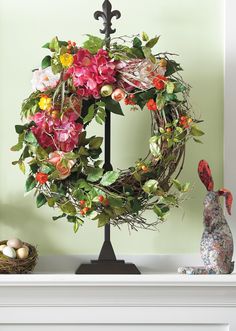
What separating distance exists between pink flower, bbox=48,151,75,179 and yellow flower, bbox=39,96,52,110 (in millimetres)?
110

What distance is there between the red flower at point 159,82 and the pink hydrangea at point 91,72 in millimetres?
102

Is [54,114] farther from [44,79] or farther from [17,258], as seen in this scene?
[17,258]

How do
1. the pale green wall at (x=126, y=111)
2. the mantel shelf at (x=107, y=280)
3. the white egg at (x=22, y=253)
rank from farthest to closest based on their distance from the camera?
the pale green wall at (x=126, y=111), the white egg at (x=22, y=253), the mantel shelf at (x=107, y=280)

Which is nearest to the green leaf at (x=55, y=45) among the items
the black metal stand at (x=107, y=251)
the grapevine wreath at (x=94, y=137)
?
the grapevine wreath at (x=94, y=137)

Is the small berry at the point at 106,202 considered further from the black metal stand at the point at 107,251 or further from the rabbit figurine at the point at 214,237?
the rabbit figurine at the point at 214,237

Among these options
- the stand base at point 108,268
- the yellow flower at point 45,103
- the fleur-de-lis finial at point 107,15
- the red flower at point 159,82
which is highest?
the fleur-de-lis finial at point 107,15

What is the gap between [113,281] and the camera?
1873 mm

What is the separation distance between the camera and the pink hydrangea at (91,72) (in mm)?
1922

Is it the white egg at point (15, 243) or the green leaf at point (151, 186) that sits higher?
the green leaf at point (151, 186)

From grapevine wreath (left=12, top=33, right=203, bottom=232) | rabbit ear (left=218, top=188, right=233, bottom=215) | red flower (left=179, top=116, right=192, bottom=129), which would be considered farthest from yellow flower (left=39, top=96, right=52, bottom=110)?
rabbit ear (left=218, top=188, right=233, bottom=215)

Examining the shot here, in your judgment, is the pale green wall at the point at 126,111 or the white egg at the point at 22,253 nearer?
the white egg at the point at 22,253

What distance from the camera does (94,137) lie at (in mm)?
1962

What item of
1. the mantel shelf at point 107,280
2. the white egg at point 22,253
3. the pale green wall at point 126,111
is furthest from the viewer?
the pale green wall at point 126,111

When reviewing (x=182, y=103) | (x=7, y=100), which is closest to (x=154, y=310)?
(x=182, y=103)
